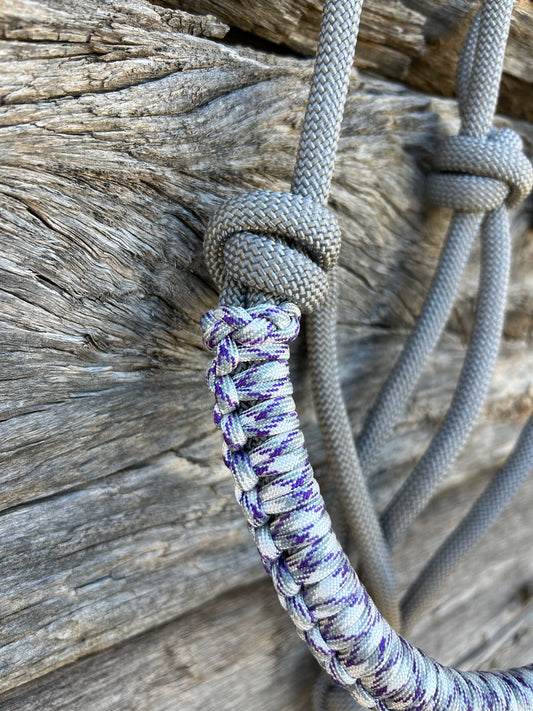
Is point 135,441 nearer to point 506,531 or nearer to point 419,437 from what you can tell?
point 419,437

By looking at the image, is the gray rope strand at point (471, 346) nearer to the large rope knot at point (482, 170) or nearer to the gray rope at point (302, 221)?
the large rope knot at point (482, 170)

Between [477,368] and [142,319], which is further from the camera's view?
[477,368]

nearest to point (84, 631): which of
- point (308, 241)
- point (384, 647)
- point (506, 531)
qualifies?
point (384, 647)

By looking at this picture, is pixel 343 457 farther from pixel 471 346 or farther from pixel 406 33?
pixel 406 33

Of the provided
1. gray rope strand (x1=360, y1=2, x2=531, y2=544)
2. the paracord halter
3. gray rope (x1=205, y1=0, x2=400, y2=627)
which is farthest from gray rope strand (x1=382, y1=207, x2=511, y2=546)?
gray rope (x1=205, y1=0, x2=400, y2=627)

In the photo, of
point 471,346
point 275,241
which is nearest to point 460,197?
point 471,346

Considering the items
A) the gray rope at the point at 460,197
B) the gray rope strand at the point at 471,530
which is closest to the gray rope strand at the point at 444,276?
the gray rope at the point at 460,197

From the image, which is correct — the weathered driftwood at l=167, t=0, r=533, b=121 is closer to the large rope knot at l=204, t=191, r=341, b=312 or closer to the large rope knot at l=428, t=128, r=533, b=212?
the large rope knot at l=428, t=128, r=533, b=212
